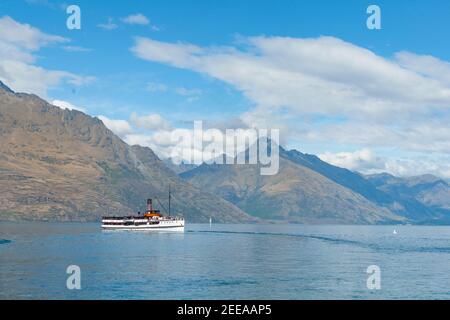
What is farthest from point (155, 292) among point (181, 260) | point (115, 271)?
point (181, 260)

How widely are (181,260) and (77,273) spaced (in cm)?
4363

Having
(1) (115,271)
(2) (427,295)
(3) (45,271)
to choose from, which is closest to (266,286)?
(2) (427,295)

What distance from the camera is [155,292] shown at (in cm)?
9569
